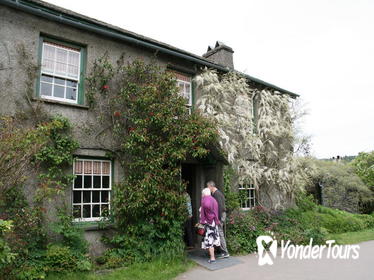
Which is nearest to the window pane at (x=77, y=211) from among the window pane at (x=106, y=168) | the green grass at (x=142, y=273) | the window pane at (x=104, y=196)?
the window pane at (x=104, y=196)

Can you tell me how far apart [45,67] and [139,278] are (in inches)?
245

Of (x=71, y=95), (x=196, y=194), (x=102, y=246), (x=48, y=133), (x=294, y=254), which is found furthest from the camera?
(x=196, y=194)

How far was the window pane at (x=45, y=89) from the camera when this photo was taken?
26.6ft

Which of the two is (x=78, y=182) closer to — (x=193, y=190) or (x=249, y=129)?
(x=193, y=190)

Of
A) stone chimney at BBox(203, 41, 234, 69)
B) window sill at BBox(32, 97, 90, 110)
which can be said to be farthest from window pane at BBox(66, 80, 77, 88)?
stone chimney at BBox(203, 41, 234, 69)

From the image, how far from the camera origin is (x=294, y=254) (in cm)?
927

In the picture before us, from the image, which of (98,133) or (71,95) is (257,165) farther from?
(71,95)

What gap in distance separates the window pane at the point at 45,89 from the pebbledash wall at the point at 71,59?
0.03 m

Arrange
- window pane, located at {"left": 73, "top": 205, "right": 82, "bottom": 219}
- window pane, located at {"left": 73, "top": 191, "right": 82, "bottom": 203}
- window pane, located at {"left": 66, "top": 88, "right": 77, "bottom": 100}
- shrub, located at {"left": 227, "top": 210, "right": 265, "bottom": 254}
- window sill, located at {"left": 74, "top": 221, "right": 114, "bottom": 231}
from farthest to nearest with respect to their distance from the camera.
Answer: shrub, located at {"left": 227, "top": 210, "right": 265, "bottom": 254} → window pane, located at {"left": 66, "top": 88, "right": 77, "bottom": 100} → window pane, located at {"left": 73, "top": 191, "right": 82, "bottom": 203} → window pane, located at {"left": 73, "top": 205, "right": 82, "bottom": 219} → window sill, located at {"left": 74, "top": 221, "right": 114, "bottom": 231}

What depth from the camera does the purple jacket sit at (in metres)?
8.21

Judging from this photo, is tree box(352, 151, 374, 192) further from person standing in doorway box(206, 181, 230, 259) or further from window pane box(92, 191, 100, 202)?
window pane box(92, 191, 100, 202)

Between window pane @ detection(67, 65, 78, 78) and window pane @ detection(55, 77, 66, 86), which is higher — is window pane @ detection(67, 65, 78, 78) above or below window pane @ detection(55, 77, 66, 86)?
above

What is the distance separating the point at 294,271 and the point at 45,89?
8.35 m

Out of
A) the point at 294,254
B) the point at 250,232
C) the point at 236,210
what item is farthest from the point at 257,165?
the point at 294,254
